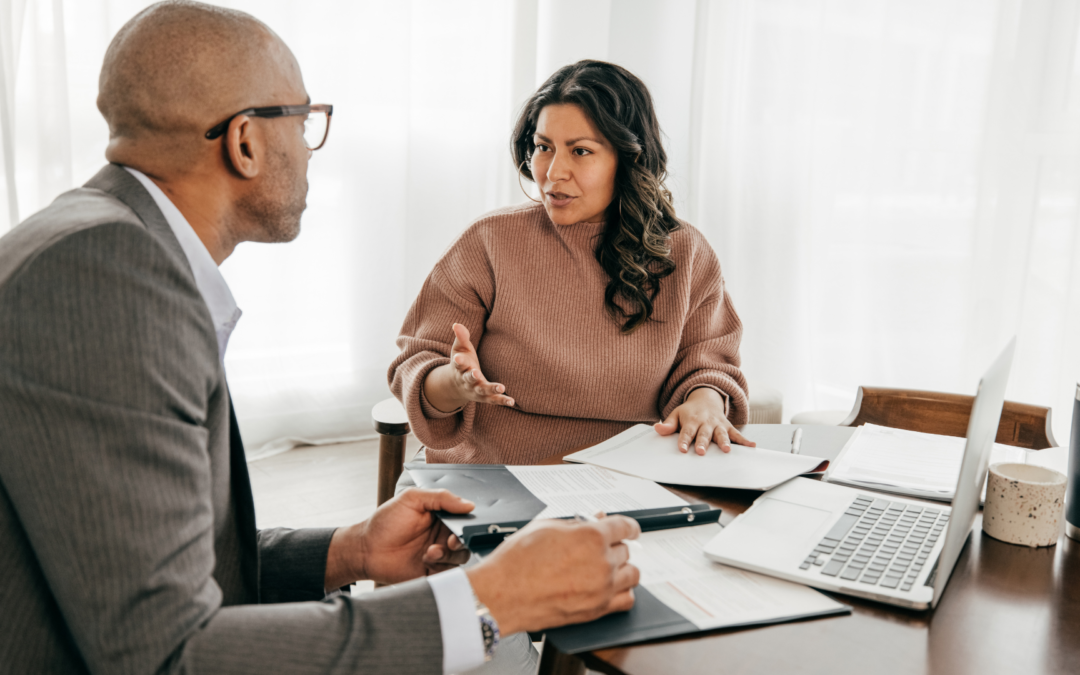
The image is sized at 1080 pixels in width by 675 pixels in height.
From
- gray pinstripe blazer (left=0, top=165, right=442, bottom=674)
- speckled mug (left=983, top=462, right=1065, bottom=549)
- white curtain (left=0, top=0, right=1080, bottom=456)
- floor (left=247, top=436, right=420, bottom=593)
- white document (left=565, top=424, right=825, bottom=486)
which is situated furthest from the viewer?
floor (left=247, top=436, right=420, bottom=593)

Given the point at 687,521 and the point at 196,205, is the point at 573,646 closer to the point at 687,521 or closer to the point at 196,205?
the point at 687,521

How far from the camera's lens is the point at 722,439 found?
4.20 ft

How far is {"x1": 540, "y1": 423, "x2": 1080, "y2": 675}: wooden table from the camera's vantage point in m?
0.69

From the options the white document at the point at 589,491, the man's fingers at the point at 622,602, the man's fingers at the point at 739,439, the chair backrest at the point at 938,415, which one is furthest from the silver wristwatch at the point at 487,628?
the chair backrest at the point at 938,415

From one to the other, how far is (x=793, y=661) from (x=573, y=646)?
19 centimetres

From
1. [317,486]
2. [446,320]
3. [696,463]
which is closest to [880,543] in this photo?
[696,463]

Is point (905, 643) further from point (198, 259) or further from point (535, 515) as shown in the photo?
point (198, 259)

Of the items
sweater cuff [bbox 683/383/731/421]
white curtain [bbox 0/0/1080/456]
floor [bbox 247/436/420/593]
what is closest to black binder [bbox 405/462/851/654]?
sweater cuff [bbox 683/383/731/421]

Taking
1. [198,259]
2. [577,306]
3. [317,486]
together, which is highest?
[198,259]

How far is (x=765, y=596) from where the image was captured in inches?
31.2

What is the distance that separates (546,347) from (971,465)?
878 millimetres

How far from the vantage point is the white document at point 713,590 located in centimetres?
75

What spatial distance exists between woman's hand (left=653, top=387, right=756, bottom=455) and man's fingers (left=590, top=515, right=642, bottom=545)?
46cm

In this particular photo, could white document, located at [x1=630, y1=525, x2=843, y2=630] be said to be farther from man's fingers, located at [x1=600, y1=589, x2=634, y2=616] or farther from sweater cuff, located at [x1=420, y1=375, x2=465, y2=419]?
sweater cuff, located at [x1=420, y1=375, x2=465, y2=419]
